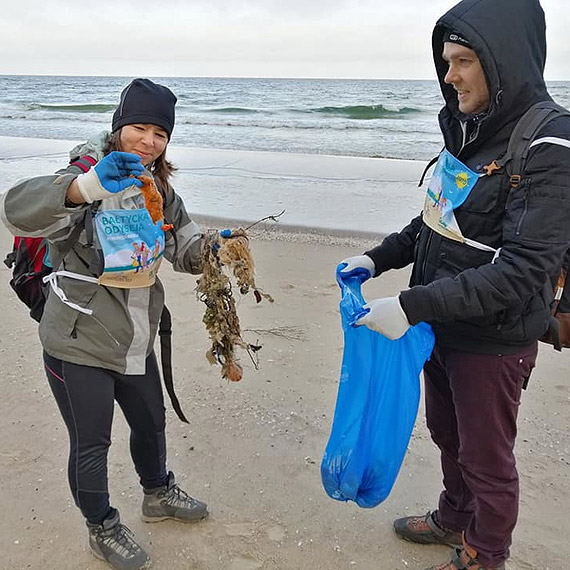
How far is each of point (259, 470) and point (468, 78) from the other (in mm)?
2286

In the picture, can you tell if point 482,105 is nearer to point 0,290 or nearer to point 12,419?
point 12,419

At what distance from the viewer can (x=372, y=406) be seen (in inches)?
95.0

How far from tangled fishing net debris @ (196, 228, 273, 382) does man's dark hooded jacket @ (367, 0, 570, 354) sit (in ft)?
2.56

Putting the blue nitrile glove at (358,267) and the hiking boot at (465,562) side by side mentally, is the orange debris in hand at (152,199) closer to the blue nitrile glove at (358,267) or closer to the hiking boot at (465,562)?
the blue nitrile glove at (358,267)

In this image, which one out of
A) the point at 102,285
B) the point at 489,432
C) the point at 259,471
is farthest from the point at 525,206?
the point at 259,471

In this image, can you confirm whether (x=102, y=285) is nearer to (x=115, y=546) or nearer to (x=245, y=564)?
(x=115, y=546)

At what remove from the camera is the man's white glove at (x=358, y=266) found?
8.66 feet

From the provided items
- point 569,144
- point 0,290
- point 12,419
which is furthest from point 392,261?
point 0,290

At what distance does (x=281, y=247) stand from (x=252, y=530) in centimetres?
464

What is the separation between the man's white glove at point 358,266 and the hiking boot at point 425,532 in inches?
47.2

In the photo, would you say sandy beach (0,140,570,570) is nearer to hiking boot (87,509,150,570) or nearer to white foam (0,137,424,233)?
hiking boot (87,509,150,570)

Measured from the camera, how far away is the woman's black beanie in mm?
2336

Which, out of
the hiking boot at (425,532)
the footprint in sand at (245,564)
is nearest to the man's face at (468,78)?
the hiking boot at (425,532)

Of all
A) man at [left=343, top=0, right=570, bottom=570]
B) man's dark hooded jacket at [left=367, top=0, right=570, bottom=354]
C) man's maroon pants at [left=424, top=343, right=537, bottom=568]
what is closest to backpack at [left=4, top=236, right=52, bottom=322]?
man at [left=343, top=0, right=570, bottom=570]
